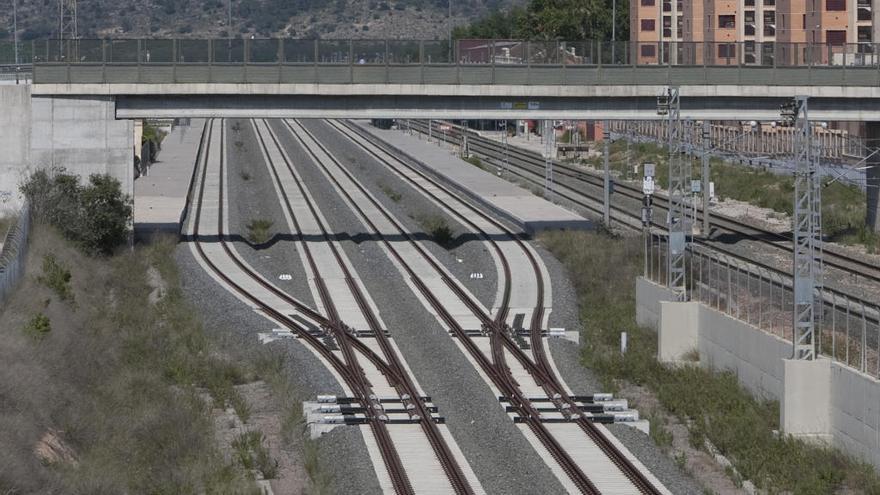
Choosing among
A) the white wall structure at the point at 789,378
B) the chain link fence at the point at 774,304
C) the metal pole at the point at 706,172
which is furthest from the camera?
the metal pole at the point at 706,172

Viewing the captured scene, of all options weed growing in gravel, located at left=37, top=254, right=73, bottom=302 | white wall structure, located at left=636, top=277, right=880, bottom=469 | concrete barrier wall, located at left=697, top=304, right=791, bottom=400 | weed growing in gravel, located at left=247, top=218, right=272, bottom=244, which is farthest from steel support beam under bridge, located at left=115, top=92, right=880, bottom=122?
concrete barrier wall, located at left=697, top=304, right=791, bottom=400

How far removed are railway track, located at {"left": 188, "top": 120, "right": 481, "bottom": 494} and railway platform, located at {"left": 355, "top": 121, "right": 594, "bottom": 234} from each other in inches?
276

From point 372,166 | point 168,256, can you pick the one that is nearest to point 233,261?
point 168,256

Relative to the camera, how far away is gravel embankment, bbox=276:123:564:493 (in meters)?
23.0

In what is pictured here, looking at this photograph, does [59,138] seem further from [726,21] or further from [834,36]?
[726,21]

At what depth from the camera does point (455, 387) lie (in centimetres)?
2891

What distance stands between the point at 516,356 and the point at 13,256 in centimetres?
1048

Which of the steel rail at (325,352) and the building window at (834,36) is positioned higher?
the building window at (834,36)

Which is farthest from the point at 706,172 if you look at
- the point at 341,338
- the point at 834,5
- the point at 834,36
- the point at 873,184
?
the point at 834,36

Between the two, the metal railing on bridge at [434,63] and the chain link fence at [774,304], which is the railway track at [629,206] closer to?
the chain link fence at [774,304]

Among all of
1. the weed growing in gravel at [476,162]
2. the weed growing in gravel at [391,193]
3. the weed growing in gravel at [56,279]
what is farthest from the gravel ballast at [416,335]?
the weed growing in gravel at [476,162]

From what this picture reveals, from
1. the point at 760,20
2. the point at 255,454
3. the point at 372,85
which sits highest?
the point at 760,20

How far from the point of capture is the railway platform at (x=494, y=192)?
5419cm

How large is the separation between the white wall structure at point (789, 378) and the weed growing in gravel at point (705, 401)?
0.30 meters
